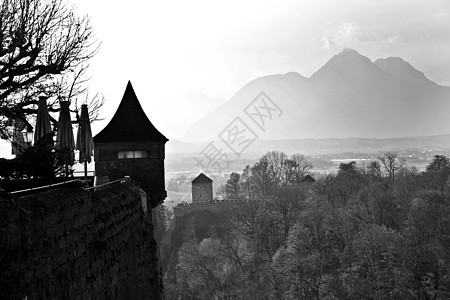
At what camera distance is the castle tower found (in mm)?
19953

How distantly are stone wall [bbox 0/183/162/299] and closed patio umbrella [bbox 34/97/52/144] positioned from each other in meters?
2.26

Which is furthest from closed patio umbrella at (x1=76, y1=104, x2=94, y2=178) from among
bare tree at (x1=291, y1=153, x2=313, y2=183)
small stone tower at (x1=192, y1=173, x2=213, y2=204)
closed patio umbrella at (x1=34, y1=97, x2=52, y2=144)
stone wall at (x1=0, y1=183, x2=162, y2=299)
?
bare tree at (x1=291, y1=153, x2=313, y2=183)

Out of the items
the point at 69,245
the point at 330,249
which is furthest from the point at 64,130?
the point at 330,249

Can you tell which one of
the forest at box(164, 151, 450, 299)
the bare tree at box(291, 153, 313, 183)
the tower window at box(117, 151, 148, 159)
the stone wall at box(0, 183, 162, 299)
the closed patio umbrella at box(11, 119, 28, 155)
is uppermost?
the closed patio umbrella at box(11, 119, 28, 155)

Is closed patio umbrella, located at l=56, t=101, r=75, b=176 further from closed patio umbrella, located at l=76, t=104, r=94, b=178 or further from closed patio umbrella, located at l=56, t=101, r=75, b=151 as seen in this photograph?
closed patio umbrella, located at l=76, t=104, r=94, b=178

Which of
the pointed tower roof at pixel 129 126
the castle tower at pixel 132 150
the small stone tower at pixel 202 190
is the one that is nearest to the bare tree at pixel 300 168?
the small stone tower at pixel 202 190

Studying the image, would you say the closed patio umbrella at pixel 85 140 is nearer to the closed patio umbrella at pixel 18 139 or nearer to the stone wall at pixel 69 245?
the closed patio umbrella at pixel 18 139

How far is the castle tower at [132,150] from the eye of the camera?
65.5ft

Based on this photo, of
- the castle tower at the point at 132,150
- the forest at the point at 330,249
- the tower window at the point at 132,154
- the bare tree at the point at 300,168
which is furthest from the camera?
the bare tree at the point at 300,168

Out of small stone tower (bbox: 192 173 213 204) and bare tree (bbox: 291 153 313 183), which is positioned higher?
bare tree (bbox: 291 153 313 183)

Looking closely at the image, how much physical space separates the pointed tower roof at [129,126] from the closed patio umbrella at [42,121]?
28.5 ft

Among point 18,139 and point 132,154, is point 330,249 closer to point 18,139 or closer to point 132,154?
point 132,154

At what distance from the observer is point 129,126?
21.5 m

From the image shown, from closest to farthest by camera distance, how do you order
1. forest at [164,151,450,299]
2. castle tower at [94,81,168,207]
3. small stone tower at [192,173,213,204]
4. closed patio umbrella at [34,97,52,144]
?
closed patio umbrella at [34,97,52,144] < castle tower at [94,81,168,207] < forest at [164,151,450,299] < small stone tower at [192,173,213,204]
